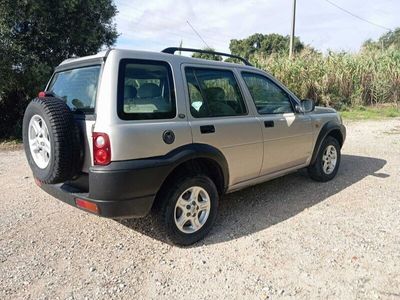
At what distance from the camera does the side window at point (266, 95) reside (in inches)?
165

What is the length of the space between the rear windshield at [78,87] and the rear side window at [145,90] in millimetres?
294

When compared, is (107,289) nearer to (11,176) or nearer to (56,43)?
(11,176)

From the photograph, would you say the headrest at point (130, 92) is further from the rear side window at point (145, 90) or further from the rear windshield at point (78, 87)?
the rear windshield at point (78, 87)

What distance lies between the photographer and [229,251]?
3.36 m

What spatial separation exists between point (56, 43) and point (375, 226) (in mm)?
8942

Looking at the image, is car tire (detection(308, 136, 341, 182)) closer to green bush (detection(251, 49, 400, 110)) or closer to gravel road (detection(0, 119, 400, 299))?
gravel road (detection(0, 119, 400, 299))

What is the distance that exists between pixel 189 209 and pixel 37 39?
7.85 metres

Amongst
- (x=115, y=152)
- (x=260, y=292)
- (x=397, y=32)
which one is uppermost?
(x=397, y=32)

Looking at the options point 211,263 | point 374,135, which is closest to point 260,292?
point 211,263

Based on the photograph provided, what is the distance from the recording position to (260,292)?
274 cm

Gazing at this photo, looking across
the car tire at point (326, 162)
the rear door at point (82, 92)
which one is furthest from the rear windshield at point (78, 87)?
the car tire at point (326, 162)

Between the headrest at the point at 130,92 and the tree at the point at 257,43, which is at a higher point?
the tree at the point at 257,43

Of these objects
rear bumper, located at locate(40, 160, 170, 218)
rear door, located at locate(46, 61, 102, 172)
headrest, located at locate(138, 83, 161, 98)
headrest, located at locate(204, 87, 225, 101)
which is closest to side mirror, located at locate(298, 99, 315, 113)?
headrest, located at locate(204, 87, 225, 101)

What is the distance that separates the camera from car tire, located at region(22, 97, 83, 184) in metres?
2.92
